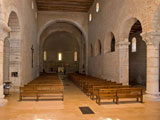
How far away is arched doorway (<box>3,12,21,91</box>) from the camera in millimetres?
10469

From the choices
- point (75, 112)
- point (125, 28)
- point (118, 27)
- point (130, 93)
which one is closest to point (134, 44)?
point (118, 27)

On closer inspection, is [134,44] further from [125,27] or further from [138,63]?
[125,27]

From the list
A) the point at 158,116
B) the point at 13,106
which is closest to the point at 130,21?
the point at 158,116

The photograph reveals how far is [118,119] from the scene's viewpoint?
5.30 meters

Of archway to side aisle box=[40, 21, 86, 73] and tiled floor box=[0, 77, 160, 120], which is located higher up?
archway to side aisle box=[40, 21, 86, 73]

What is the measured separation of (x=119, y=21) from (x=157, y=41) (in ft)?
12.5

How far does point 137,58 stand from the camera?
17.0 metres

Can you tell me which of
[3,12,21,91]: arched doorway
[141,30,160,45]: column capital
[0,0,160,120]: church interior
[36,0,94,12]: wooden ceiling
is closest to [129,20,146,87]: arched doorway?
[0,0,160,120]: church interior

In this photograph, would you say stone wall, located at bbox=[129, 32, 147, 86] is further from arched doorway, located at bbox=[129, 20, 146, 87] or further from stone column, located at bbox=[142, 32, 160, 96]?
stone column, located at bbox=[142, 32, 160, 96]

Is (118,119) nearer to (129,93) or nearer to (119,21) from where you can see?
(129,93)

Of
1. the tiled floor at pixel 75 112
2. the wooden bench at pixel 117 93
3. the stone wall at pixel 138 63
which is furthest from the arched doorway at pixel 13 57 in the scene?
the stone wall at pixel 138 63

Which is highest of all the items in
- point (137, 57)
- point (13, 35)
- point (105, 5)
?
point (105, 5)

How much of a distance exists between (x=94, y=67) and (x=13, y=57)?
9020 mm

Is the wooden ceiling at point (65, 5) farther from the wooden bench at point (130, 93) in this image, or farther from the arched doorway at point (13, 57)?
the wooden bench at point (130, 93)
